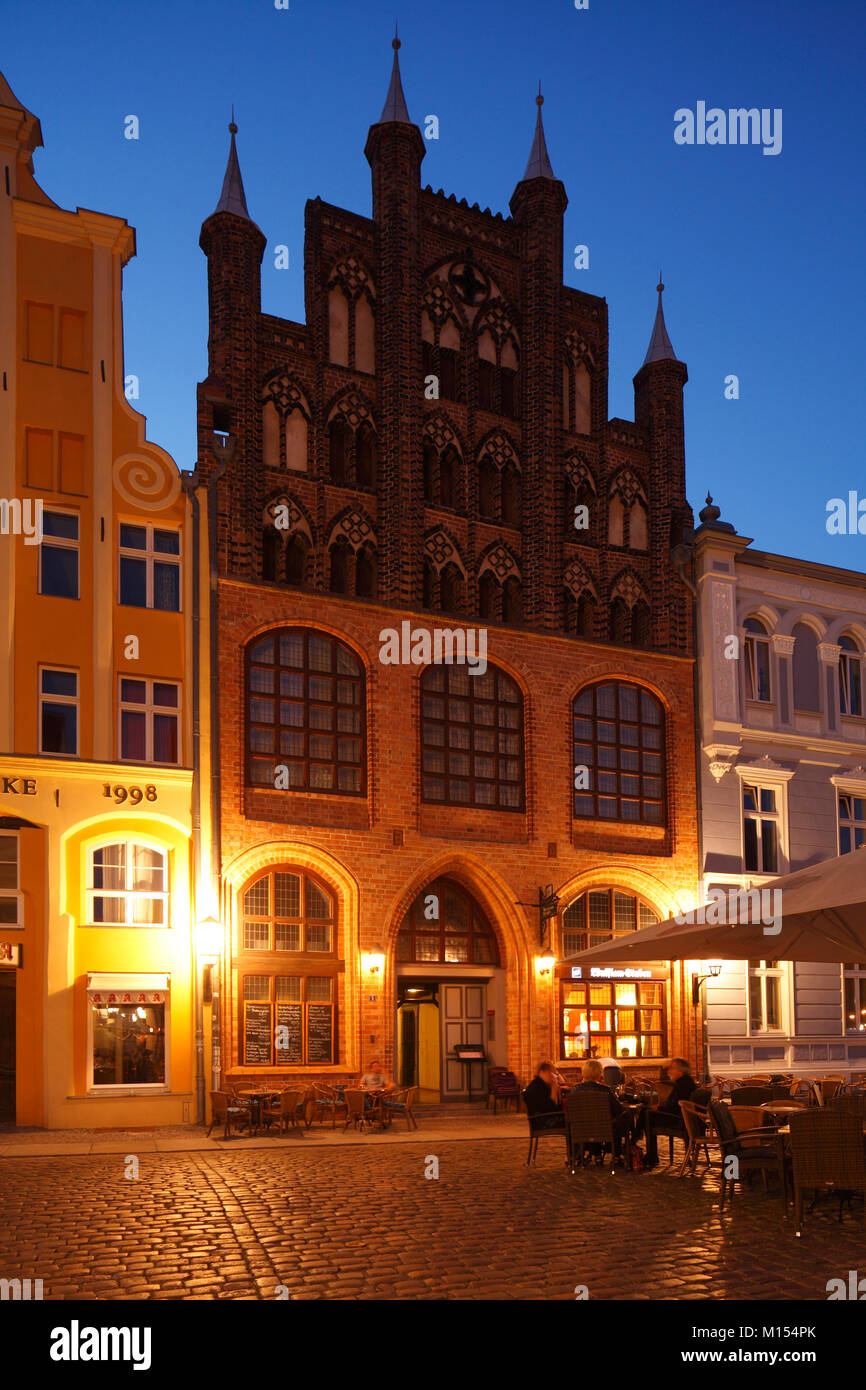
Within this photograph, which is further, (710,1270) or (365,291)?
(365,291)

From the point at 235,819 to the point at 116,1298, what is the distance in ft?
48.0

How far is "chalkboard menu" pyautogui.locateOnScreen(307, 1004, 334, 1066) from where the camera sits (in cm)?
2389

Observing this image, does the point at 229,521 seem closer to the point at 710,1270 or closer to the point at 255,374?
the point at 255,374

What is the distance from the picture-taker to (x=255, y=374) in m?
25.1

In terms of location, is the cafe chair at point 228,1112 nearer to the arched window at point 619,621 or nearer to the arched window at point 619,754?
the arched window at point 619,754

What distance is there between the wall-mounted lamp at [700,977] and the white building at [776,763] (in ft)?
1.20

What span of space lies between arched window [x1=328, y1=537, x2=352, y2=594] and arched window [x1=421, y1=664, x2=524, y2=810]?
2406mm

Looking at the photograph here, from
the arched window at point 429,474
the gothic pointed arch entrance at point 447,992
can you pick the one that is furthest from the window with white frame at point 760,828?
the arched window at point 429,474

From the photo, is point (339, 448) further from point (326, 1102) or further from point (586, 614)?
point (326, 1102)

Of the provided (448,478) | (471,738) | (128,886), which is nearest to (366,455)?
(448,478)

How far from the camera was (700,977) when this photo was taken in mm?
27547

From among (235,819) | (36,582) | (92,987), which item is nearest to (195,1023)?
(92,987)

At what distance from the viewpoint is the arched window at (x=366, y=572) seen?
26031 millimetres

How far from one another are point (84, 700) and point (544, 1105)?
10.7 m
